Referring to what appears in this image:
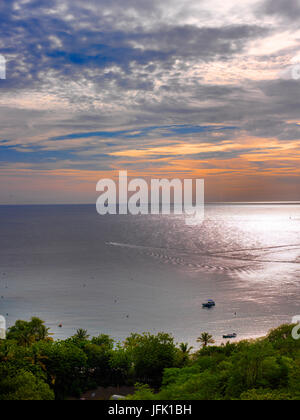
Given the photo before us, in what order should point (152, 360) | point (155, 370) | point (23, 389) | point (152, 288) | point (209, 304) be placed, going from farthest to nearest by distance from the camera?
point (152, 288) < point (209, 304) < point (155, 370) < point (152, 360) < point (23, 389)

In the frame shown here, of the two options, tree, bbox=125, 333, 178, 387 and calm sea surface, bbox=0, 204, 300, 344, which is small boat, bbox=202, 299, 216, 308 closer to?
calm sea surface, bbox=0, 204, 300, 344

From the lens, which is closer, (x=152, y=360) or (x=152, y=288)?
(x=152, y=360)

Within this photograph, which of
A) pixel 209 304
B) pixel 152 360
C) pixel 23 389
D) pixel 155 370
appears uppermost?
pixel 23 389

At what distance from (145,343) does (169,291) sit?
64.4 m

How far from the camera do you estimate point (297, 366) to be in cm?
2906

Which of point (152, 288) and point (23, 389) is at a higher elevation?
point (23, 389)

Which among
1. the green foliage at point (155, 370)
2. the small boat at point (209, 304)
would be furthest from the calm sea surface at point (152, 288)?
the green foliage at point (155, 370)

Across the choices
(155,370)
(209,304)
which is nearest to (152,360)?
(155,370)

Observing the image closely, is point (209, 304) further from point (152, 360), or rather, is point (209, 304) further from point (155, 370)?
point (152, 360)

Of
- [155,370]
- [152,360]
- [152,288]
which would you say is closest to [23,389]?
[152,360]

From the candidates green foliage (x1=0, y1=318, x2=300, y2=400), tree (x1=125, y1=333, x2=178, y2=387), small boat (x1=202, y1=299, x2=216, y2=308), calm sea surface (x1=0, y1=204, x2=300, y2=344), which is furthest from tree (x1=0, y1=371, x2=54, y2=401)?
small boat (x1=202, y1=299, x2=216, y2=308)

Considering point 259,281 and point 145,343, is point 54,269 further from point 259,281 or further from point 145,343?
point 145,343

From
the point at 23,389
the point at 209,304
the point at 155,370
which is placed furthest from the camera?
the point at 209,304

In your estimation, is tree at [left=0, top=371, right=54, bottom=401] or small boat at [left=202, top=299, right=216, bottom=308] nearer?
tree at [left=0, top=371, right=54, bottom=401]
